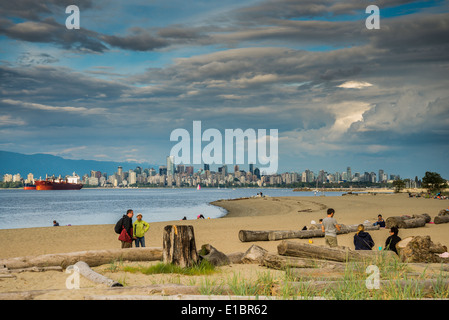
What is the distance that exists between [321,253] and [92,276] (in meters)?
6.18

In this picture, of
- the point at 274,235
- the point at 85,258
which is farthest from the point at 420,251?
the point at 85,258

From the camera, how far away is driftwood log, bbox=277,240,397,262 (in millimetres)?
11250

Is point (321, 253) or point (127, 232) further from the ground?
point (127, 232)

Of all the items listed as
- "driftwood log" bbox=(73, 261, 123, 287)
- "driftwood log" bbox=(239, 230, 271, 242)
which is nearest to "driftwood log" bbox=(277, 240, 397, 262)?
"driftwood log" bbox=(73, 261, 123, 287)

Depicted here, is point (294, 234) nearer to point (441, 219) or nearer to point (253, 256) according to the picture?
point (253, 256)

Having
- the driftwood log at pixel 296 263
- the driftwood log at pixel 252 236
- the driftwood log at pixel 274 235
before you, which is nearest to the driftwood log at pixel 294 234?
the driftwood log at pixel 274 235

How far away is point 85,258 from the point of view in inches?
454

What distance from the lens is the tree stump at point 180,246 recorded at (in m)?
10.7

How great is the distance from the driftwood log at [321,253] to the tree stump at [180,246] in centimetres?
253

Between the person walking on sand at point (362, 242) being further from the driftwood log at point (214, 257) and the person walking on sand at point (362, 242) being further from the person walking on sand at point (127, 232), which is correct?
the person walking on sand at point (127, 232)

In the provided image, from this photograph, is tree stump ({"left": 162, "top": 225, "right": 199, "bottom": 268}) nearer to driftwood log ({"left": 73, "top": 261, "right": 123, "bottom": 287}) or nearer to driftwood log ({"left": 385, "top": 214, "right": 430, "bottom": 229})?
driftwood log ({"left": 73, "top": 261, "right": 123, "bottom": 287})

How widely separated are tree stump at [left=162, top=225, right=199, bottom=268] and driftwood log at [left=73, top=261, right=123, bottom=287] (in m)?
2.03

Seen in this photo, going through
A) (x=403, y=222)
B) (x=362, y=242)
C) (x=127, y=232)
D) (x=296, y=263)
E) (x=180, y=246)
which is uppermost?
(x=180, y=246)
